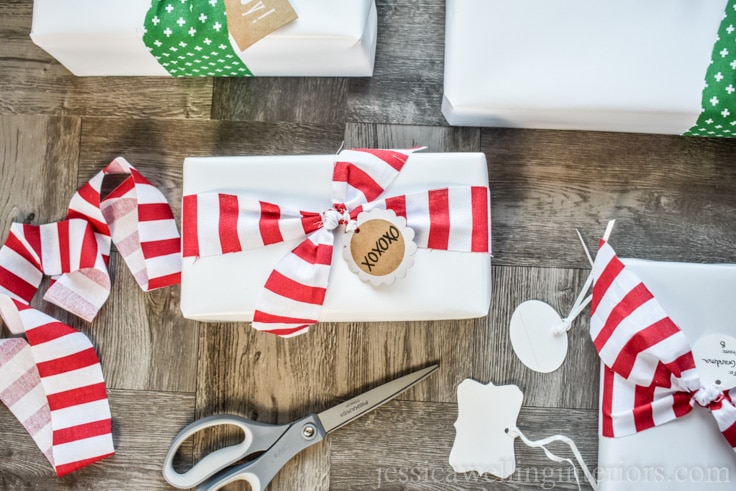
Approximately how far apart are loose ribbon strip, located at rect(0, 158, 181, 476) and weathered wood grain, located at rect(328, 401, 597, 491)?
1.15ft

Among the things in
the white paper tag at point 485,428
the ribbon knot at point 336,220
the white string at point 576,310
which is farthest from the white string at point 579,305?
the ribbon knot at point 336,220

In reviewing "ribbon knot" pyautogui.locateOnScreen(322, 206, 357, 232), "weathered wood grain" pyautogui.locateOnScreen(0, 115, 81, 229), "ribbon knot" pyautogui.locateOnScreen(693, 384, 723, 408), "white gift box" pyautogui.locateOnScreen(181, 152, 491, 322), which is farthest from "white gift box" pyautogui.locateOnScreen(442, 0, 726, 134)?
"weathered wood grain" pyautogui.locateOnScreen(0, 115, 81, 229)

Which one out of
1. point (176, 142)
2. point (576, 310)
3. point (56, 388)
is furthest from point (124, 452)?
point (576, 310)

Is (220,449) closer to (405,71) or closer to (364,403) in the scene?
(364,403)

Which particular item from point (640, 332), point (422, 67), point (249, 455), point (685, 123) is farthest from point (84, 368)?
point (685, 123)

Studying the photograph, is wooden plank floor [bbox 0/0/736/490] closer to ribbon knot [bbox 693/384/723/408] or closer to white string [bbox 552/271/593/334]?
white string [bbox 552/271/593/334]

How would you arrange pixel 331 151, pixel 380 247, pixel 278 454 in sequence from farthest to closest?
pixel 331 151 < pixel 278 454 < pixel 380 247

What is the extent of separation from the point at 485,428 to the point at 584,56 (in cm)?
53

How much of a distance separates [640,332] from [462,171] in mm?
315

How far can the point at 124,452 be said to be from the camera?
3.08ft

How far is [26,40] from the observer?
998 millimetres

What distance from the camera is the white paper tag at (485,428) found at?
92cm

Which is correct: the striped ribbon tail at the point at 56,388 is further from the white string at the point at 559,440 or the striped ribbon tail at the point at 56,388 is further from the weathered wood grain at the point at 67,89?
the white string at the point at 559,440

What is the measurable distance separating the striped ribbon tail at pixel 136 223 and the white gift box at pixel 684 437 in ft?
2.18
